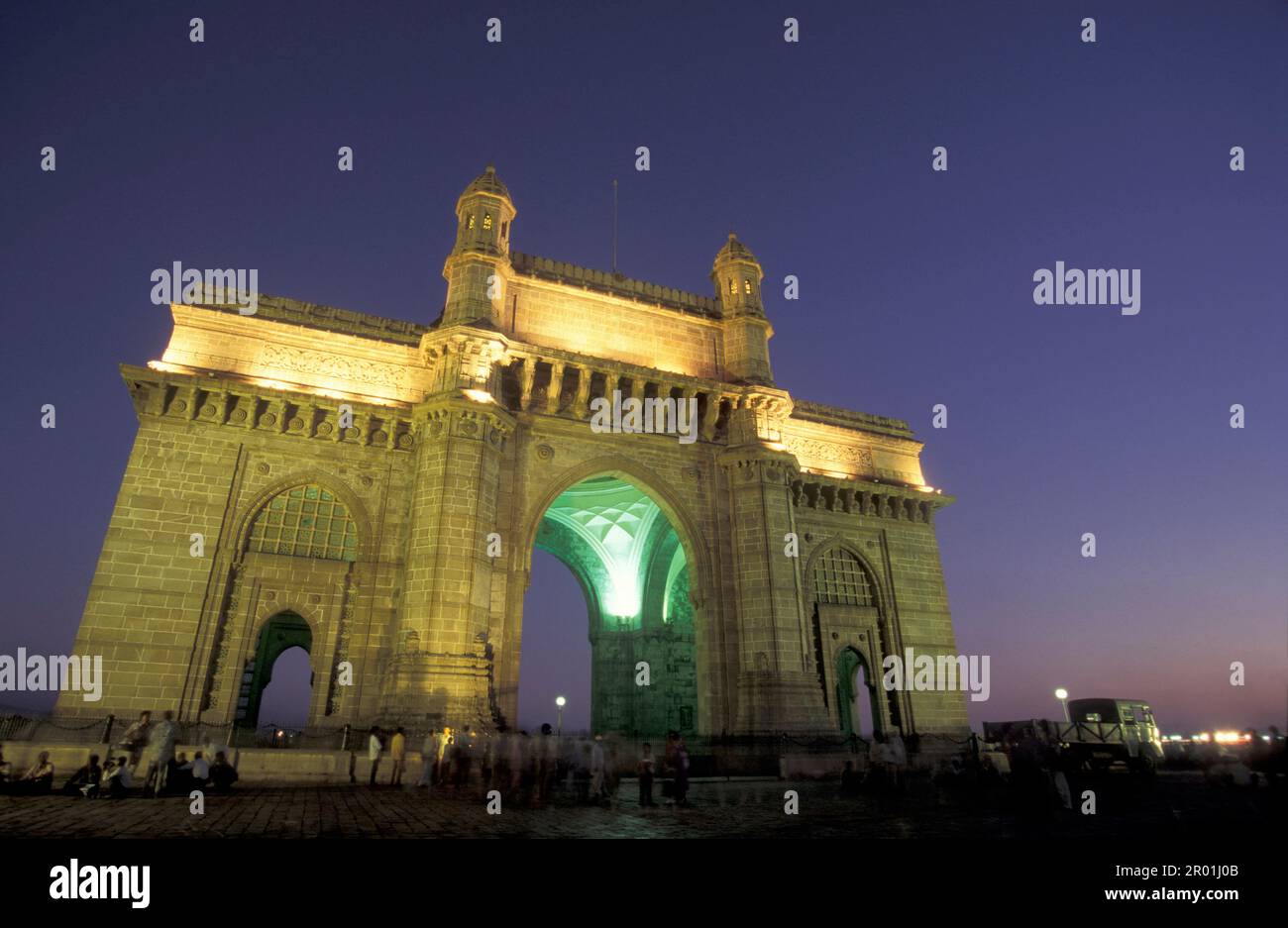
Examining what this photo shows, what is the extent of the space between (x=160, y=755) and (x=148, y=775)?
45 cm

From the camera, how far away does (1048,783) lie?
11.6 metres

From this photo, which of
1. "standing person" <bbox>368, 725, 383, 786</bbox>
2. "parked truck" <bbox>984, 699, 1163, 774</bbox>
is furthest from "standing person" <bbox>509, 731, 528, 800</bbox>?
"parked truck" <bbox>984, 699, 1163, 774</bbox>

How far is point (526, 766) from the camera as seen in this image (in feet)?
43.1

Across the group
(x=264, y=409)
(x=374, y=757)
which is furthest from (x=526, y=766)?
(x=264, y=409)

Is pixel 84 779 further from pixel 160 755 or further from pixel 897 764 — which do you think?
pixel 897 764

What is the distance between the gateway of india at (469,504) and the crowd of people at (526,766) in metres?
1.74

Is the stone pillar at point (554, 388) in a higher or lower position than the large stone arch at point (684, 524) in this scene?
higher

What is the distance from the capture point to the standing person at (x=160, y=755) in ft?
39.5

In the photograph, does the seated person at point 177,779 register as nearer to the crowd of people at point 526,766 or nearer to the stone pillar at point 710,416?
the crowd of people at point 526,766

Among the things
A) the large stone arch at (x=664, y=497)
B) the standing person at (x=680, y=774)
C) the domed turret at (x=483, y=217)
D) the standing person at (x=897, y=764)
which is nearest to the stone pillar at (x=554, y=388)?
the large stone arch at (x=664, y=497)

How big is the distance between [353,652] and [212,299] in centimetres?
1216
